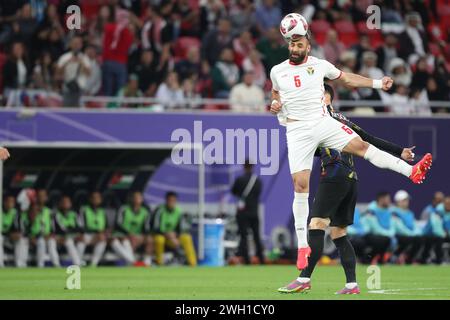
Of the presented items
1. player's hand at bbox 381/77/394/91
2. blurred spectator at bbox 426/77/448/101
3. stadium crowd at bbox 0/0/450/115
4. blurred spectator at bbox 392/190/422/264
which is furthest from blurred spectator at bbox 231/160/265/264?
player's hand at bbox 381/77/394/91

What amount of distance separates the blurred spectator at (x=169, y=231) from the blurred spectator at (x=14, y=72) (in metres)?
3.92

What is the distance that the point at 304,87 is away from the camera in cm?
1431

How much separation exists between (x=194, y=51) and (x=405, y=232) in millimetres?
6216

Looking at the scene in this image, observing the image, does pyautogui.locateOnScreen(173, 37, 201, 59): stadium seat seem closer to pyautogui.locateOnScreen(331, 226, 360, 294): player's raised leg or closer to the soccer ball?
the soccer ball

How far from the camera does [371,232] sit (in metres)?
26.5

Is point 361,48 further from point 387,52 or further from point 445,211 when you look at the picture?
point 445,211

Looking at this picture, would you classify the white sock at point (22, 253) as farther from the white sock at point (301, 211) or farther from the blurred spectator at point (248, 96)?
the white sock at point (301, 211)

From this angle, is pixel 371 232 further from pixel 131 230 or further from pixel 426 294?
pixel 426 294

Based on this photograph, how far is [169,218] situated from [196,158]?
141 cm

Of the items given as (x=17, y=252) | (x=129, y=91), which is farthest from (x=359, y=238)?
(x=17, y=252)
